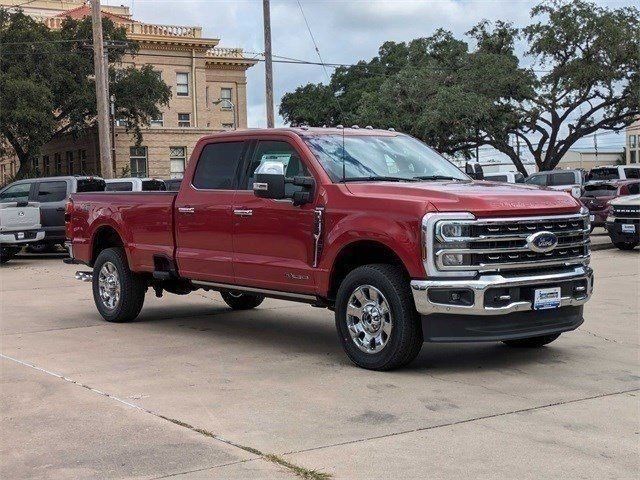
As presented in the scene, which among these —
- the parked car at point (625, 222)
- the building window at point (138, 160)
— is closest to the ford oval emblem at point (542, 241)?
the parked car at point (625, 222)

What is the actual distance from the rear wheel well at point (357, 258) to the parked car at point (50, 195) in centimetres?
1488

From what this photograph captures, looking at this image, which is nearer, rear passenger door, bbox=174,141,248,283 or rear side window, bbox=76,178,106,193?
rear passenger door, bbox=174,141,248,283

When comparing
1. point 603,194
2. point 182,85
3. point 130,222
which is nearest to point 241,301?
point 130,222

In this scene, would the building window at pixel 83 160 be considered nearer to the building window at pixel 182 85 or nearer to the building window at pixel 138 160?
the building window at pixel 138 160

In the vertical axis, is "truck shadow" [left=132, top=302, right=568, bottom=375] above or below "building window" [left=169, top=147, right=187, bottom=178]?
below

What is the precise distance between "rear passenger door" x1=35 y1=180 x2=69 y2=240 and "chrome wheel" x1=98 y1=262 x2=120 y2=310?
11078 mm

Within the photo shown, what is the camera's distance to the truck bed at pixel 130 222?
1009 cm

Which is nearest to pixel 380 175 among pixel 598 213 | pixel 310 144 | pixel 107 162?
pixel 310 144

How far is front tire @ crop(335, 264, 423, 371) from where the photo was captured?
751cm

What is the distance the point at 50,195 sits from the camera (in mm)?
22797

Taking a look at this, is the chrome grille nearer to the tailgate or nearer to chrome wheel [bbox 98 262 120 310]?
chrome wheel [bbox 98 262 120 310]

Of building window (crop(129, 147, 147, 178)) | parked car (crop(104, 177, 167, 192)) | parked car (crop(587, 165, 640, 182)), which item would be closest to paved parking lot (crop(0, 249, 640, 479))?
parked car (crop(104, 177, 167, 192))

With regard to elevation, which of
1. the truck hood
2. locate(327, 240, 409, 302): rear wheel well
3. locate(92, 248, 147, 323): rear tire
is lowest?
locate(92, 248, 147, 323): rear tire

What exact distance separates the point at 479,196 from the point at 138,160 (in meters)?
52.4
